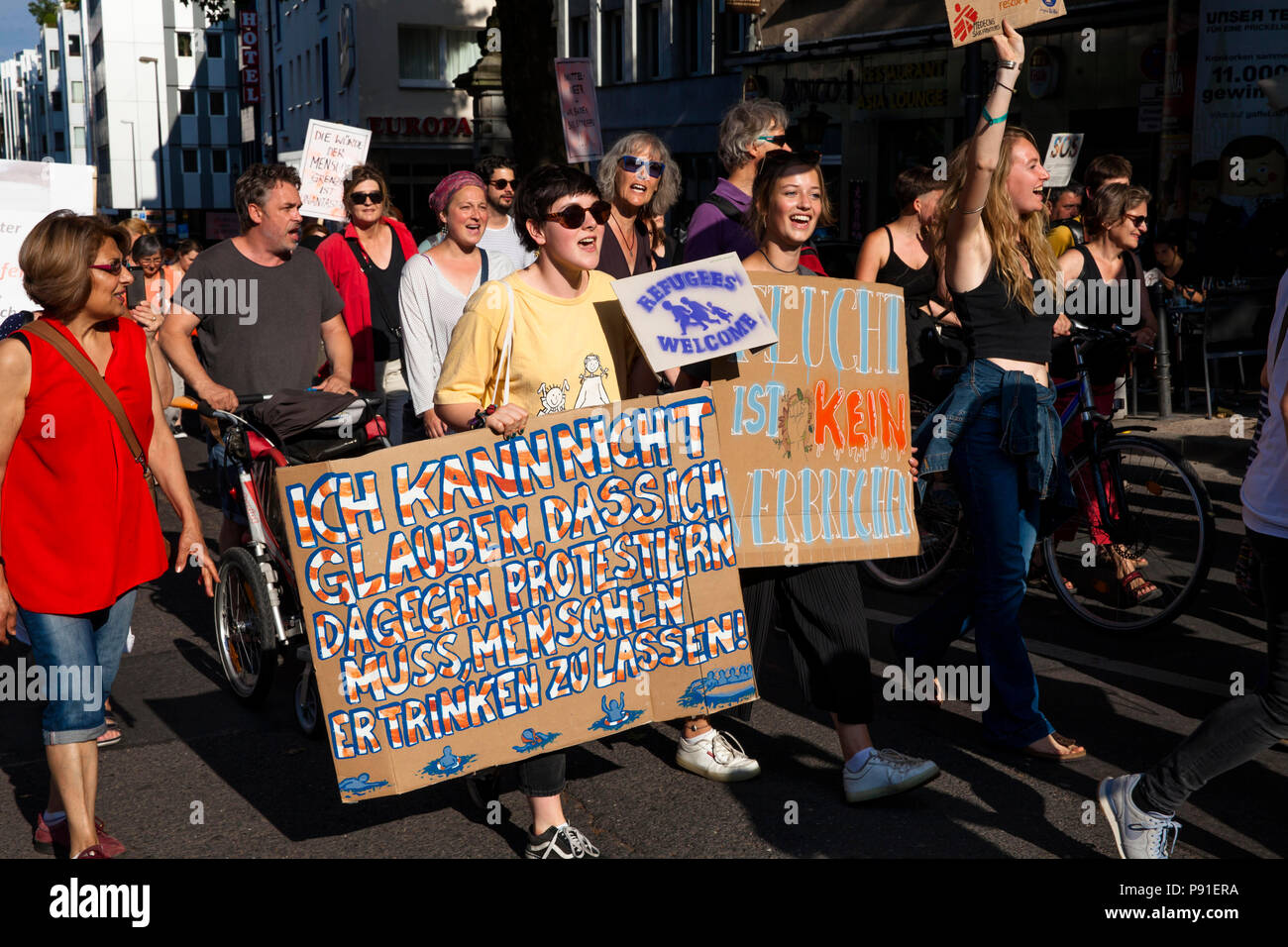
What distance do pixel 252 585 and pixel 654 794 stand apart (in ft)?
6.22

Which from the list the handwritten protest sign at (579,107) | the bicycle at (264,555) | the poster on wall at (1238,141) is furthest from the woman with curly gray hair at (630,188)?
the poster on wall at (1238,141)

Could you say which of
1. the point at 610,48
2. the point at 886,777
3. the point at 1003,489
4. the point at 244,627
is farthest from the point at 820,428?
the point at 610,48

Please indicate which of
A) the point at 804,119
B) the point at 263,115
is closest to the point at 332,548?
the point at 804,119

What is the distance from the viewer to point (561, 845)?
399 centimetres

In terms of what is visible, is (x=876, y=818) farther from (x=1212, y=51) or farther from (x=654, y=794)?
(x=1212, y=51)

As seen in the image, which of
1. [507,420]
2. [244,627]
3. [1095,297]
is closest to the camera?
[507,420]

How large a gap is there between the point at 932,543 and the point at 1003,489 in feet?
8.46

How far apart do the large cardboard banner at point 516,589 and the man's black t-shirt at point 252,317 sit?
2.82 meters

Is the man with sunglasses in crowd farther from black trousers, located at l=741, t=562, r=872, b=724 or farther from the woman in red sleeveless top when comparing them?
the woman in red sleeveless top

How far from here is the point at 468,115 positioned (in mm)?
42875

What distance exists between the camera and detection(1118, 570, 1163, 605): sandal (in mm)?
6207

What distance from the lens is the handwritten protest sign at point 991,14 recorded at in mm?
4312

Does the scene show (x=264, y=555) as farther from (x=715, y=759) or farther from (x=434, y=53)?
(x=434, y=53)

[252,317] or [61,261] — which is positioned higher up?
[61,261]
